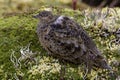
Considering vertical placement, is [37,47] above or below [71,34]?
below

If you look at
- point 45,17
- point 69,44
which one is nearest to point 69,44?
point 69,44

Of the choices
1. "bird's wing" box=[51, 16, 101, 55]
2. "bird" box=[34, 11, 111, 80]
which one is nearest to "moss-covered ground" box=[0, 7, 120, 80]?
"bird" box=[34, 11, 111, 80]

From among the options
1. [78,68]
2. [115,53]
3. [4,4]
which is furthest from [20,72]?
[4,4]

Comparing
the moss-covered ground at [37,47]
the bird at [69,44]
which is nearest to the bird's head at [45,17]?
the bird at [69,44]

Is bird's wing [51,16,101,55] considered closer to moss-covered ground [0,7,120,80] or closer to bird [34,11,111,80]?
bird [34,11,111,80]

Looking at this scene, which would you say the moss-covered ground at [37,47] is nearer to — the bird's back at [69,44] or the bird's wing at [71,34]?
the bird's back at [69,44]

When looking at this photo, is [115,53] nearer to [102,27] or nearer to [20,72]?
[102,27]

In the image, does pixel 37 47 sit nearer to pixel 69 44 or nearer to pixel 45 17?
pixel 45 17
